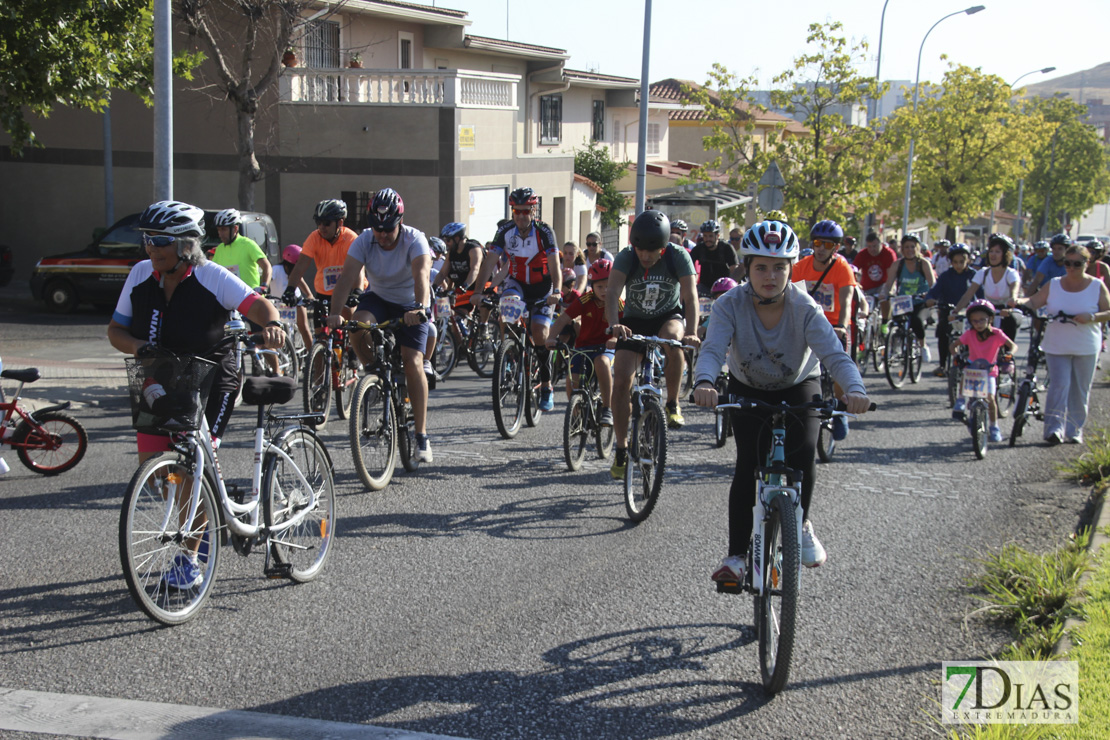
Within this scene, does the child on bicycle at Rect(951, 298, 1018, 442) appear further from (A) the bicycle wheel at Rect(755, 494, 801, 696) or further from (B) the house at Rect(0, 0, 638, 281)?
(B) the house at Rect(0, 0, 638, 281)

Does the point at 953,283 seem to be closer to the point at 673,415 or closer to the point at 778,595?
the point at 673,415

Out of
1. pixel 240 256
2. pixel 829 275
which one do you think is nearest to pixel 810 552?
pixel 829 275

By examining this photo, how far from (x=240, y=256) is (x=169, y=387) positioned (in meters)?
5.75

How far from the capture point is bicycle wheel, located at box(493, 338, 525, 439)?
9.63m

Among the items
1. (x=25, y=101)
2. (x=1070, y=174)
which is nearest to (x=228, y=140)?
(x=25, y=101)

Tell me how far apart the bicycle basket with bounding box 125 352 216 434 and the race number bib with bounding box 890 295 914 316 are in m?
11.6

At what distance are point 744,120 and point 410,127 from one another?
53.2 ft

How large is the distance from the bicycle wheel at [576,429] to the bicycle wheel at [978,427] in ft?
12.8

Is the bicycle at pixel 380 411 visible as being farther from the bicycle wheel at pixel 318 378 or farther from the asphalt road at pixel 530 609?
the bicycle wheel at pixel 318 378

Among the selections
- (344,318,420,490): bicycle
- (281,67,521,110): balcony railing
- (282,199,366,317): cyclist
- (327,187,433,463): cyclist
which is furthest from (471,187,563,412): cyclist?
(281,67,521,110): balcony railing

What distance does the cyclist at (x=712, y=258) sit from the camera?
47.2ft

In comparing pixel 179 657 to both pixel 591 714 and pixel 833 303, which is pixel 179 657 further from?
pixel 833 303

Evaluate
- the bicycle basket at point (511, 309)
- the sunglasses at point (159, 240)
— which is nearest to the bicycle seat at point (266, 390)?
the sunglasses at point (159, 240)

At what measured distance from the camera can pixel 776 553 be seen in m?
4.64
